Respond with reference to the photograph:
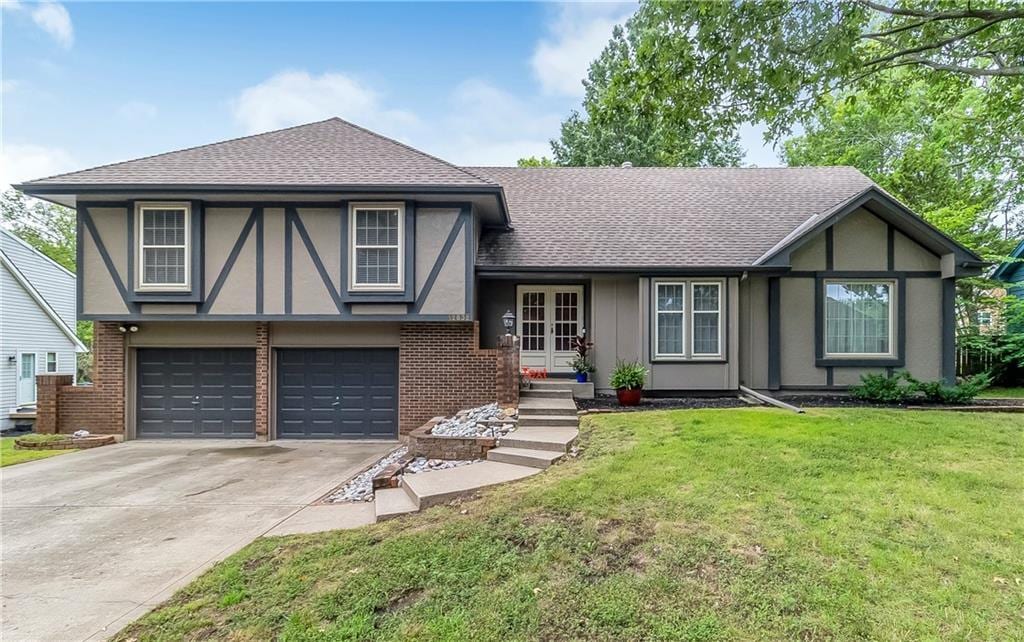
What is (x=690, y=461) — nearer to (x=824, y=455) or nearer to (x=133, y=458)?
(x=824, y=455)

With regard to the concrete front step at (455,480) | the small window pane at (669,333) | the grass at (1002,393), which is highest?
the small window pane at (669,333)

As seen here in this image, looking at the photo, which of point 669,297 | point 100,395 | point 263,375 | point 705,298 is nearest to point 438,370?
point 263,375

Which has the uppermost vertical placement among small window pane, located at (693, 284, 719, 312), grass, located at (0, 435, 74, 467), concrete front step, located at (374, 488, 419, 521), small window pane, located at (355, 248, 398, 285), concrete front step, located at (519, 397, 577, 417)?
small window pane, located at (355, 248, 398, 285)

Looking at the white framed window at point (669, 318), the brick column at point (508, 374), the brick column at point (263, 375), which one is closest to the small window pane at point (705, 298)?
the white framed window at point (669, 318)

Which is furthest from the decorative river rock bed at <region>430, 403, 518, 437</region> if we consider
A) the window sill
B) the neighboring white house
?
the neighboring white house

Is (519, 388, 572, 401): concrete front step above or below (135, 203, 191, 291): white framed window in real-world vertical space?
below

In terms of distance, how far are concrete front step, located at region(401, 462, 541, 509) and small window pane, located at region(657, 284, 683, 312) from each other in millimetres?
5359

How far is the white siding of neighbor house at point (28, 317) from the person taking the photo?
50.7 feet

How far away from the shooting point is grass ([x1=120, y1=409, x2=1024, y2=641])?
291 cm

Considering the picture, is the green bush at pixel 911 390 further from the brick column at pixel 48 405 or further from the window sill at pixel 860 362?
the brick column at pixel 48 405

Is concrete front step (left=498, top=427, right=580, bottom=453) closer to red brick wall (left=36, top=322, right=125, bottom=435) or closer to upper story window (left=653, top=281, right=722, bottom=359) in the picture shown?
upper story window (left=653, top=281, right=722, bottom=359)

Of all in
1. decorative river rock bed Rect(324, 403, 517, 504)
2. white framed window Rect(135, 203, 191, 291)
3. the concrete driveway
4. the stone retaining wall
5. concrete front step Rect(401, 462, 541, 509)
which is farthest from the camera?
white framed window Rect(135, 203, 191, 291)

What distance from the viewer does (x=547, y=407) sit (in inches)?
314

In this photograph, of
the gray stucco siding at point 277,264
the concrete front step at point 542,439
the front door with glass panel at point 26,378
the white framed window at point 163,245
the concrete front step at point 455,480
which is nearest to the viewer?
the concrete front step at point 455,480
